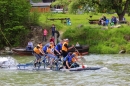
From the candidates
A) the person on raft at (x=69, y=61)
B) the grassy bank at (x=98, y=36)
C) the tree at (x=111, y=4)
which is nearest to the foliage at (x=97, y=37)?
the grassy bank at (x=98, y=36)

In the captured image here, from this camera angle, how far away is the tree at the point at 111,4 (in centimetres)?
6176

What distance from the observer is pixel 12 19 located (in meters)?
56.2

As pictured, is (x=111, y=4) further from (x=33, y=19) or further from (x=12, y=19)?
(x=12, y=19)

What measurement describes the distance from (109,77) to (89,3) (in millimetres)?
32168

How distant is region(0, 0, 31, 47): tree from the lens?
55.6 m

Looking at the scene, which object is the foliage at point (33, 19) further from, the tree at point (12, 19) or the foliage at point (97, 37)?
the foliage at point (97, 37)

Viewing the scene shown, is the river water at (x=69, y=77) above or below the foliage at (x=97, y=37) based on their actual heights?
above

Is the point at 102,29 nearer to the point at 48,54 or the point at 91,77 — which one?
the point at 48,54

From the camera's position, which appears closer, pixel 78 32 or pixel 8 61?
pixel 8 61

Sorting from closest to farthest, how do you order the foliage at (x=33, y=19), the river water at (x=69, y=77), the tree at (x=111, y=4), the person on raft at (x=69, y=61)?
1. the river water at (x=69, y=77)
2. the person on raft at (x=69, y=61)
3. the foliage at (x=33, y=19)
4. the tree at (x=111, y=4)

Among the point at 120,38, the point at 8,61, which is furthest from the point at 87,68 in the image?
the point at 120,38

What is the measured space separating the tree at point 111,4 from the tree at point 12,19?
27.3 ft

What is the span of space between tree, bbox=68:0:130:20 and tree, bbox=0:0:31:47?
8.32 metres

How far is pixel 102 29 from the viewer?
Result: 188ft
